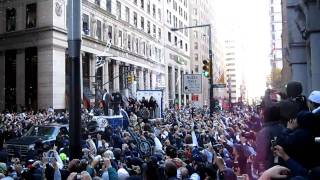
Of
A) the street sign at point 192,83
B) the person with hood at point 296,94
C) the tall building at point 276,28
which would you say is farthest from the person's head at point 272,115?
the tall building at point 276,28

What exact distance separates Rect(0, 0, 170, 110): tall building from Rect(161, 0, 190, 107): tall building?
13749 mm

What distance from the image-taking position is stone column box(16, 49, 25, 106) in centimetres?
4225

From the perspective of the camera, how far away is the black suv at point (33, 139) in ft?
57.6

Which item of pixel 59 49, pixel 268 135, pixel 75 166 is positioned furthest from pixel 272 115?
pixel 59 49

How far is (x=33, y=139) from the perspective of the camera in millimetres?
18109

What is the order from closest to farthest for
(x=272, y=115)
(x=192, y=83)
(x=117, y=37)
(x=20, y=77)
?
(x=272, y=115), (x=192, y=83), (x=20, y=77), (x=117, y=37)

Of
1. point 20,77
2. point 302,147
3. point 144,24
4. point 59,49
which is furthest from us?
point 144,24

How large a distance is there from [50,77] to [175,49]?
1854 inches

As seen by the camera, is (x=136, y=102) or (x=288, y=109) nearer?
(x=288, y=109)

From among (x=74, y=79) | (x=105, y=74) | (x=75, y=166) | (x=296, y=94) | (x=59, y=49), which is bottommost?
(x=75, y=166)

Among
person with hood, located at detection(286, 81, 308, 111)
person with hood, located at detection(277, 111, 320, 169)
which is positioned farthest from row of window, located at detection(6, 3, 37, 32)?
person with hood, located at detection(277, 111, 320, 169)

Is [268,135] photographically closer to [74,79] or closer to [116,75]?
[74,79]

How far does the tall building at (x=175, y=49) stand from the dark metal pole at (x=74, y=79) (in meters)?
64.1

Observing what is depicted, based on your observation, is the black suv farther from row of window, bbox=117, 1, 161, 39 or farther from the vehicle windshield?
row of window, bbox=117, 1, 161, 39
